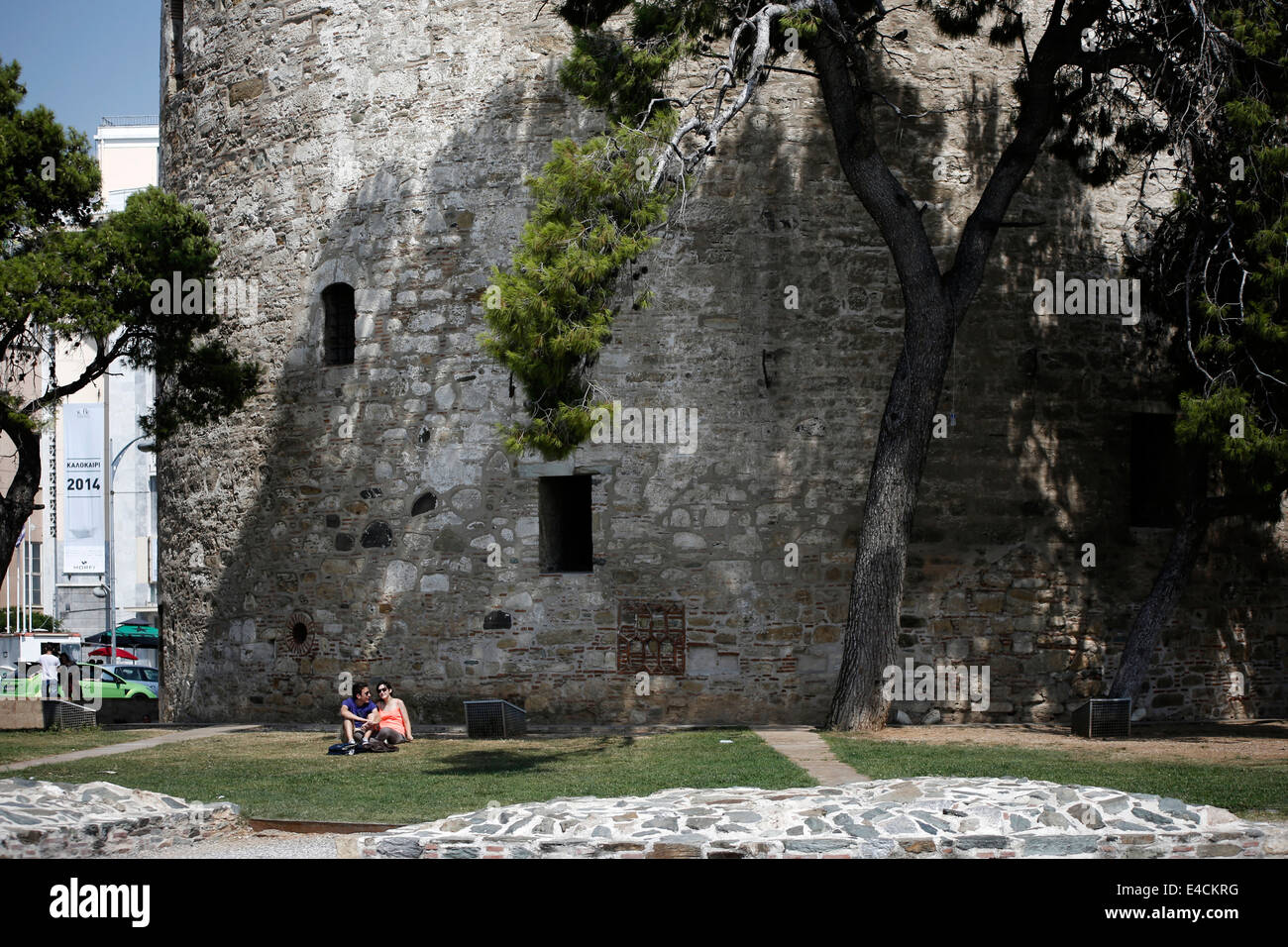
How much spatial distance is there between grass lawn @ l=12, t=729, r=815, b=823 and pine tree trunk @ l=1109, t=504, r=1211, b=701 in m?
4.29

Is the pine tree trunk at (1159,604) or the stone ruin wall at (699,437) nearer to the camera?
the pine tree trunk at (1159,604)

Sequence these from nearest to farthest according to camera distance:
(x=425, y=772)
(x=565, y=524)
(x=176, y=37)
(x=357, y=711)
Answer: (x=425, y=772)
(x=357, y=711)
(x=565, y=524)
(x=176, y=37)

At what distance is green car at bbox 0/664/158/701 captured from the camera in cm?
2423

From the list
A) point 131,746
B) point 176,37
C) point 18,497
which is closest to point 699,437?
point 131,746

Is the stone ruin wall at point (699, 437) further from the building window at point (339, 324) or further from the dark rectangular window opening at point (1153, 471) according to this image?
the dark rectangular window opening at point (1153, 471)

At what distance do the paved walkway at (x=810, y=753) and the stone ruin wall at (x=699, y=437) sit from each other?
949mm

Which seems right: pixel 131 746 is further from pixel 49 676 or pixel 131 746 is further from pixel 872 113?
pixel 872 113

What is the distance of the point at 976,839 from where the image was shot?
7348 millimetres

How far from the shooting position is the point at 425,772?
38.4 ft

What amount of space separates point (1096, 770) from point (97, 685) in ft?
62.0

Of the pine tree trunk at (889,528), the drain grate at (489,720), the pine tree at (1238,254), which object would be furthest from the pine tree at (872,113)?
the drain grate at (489,720)

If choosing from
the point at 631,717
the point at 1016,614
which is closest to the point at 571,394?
the point at 631,717

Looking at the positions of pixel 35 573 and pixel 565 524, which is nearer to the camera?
pixel 565 524

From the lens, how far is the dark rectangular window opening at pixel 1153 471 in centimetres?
1647
